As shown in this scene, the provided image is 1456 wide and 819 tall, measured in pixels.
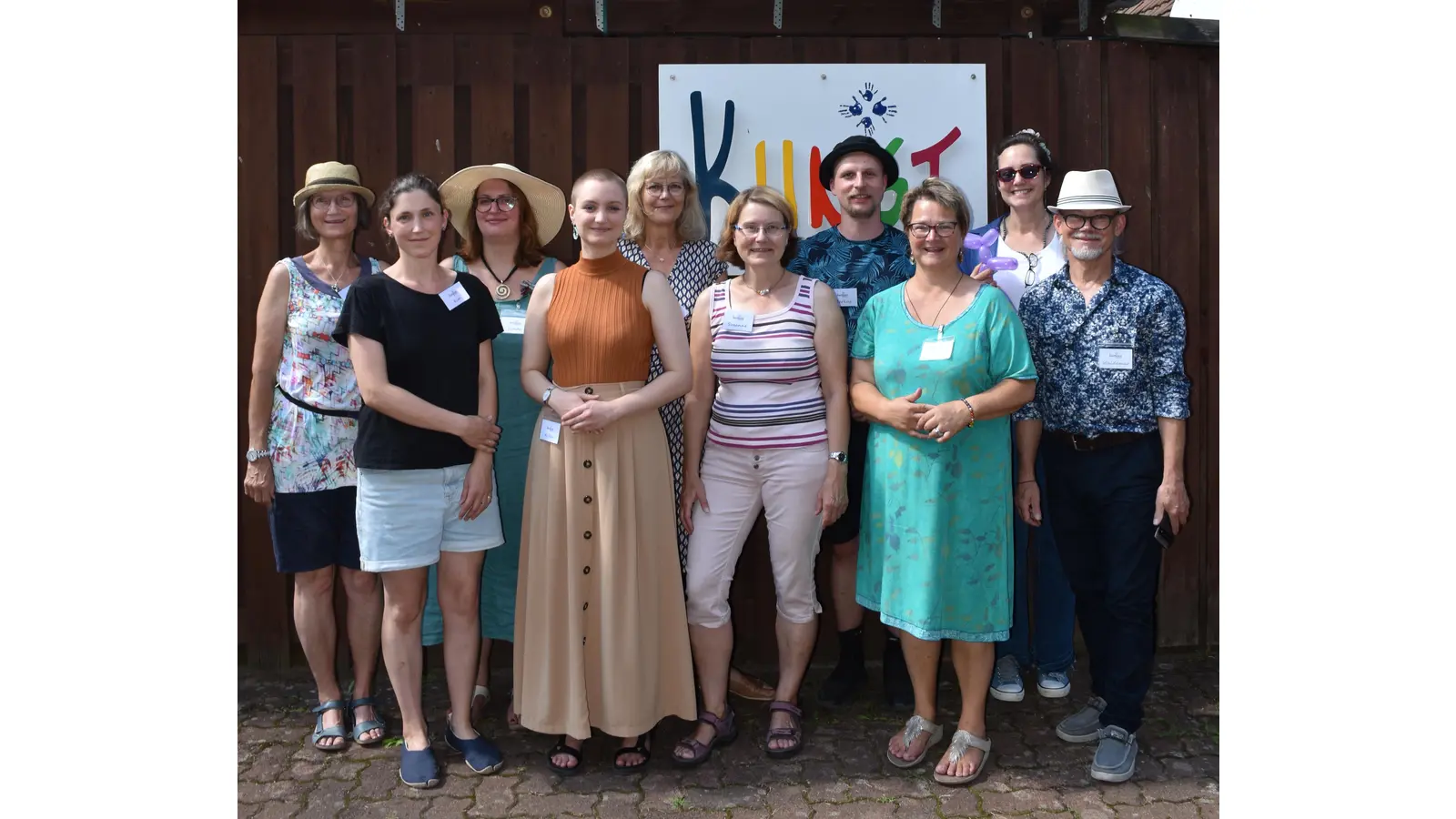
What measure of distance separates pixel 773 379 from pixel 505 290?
117 cm

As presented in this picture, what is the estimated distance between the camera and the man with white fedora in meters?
3.45

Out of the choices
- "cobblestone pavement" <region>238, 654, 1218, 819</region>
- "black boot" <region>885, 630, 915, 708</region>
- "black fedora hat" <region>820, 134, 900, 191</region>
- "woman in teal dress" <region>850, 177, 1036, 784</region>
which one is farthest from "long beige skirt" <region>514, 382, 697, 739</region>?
"black fedora hat" <region>820, 134, 900, 191</region>

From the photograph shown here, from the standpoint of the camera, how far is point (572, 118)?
4.81m

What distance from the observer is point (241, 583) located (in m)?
4.89

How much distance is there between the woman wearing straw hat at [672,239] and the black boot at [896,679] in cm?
98

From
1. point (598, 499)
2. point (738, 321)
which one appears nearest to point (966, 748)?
point (598, 499)

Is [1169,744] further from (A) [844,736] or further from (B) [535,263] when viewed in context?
(B) [535,263]

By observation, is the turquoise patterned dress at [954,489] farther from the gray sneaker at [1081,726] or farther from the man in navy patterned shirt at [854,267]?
the gray sneaker at [1081,726]

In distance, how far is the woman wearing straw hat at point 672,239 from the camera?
3895 millimetres

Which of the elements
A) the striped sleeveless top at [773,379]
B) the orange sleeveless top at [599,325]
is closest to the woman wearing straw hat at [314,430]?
the orange sleeveless top at [599,325]

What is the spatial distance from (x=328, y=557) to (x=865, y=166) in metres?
2.49

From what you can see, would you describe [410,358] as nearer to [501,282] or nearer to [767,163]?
[501,282]

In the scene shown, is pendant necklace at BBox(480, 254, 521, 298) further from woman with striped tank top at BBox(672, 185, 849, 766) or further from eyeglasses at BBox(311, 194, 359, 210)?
woman with striped tank top at BBox(672, 185, 849, 766)

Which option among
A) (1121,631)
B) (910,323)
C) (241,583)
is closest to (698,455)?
(910,323)
